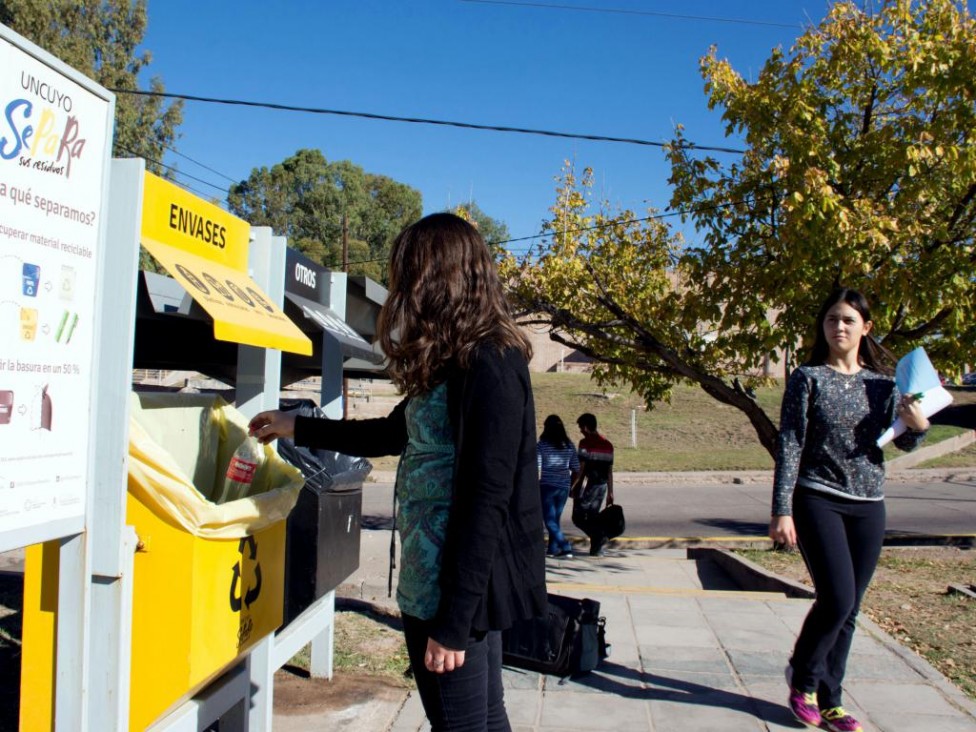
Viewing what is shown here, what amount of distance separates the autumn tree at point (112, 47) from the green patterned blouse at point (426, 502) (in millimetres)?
31548

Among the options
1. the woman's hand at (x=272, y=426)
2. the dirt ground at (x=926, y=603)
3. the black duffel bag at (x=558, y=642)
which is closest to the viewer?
the woman's hand at (x=272, y=426)

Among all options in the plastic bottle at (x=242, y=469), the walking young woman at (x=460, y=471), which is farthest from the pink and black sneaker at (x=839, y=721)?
the plastic bottle at (x=242, y=469)

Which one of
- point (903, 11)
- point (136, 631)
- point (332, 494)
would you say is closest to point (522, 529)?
point (136, 631)

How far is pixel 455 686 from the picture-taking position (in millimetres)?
2109

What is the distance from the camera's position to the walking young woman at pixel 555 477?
398 inches

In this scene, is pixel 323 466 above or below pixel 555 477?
above

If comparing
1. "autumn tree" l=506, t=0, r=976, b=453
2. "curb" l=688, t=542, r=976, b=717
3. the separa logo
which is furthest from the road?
the separa logo

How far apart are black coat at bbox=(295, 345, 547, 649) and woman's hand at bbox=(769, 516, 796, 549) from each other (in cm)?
176

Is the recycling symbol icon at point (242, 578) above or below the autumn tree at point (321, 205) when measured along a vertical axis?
below

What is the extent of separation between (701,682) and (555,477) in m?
5.72

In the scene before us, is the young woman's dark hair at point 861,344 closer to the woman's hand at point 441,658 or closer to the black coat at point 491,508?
the black coat at point 491,508

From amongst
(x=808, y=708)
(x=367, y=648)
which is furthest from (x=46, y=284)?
(x=367, y=648)

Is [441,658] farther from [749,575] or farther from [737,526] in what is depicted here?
[737,526]

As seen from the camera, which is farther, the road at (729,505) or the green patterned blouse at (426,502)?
the road at (729,505)
